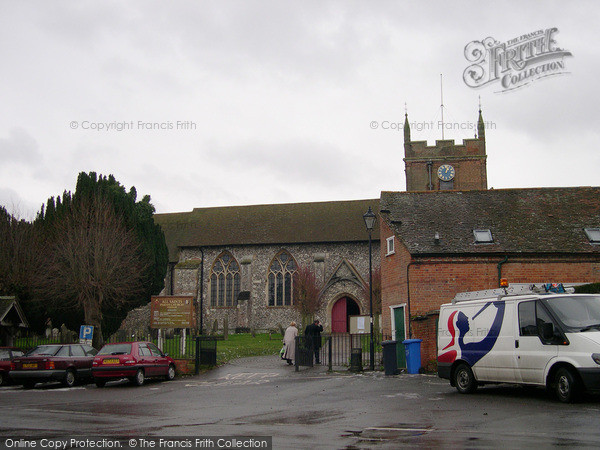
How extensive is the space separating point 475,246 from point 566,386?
12.1 m

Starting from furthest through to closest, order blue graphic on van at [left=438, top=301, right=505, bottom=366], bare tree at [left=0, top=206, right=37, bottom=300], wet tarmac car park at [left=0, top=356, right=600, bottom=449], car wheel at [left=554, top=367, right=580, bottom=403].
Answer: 1. bare tree at [left=0, top=206, right=37, bottom=300]
2. blue graphic on van at [left=438, top=301, right=505, bottom=366]
3. car wheel at [left=554, top=367, right=580, bottom=403]
4. wet tarmac car park at [left=0, top=356, right=600, bottom=449]

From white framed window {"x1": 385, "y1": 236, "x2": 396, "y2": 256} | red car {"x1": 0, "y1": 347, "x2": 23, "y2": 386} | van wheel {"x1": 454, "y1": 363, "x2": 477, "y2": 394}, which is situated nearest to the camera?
van wheel {"x1": 454, "y1": 363, "x2": 477, "y2": 394}

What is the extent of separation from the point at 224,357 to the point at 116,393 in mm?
10543

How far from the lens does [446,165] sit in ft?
155

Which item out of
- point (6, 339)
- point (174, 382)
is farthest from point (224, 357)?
point (6, 339)

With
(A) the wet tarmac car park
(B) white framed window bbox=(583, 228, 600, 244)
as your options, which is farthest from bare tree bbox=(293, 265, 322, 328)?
(A) the wet tarmac car park

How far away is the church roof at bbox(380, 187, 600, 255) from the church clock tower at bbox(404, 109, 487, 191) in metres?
20.1

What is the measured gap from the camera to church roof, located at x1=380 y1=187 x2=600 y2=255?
891 inches

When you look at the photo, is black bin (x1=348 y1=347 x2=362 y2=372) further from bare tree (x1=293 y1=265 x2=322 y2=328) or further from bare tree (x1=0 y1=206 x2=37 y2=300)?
bare tree (x1=293 y1=265 x2=322 y2=328)

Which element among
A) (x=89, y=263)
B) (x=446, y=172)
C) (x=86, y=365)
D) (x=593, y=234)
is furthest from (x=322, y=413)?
(x=446, y=172)

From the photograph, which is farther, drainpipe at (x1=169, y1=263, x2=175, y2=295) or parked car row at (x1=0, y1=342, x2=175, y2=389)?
drainpipe at (x1=169, y1=263, x2=175, y2=295)

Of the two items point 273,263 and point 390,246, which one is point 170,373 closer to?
point 390,246

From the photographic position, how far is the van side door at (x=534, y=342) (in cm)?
1120

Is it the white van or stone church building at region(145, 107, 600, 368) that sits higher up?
stone church building at region(145, 107, 600, 368)
